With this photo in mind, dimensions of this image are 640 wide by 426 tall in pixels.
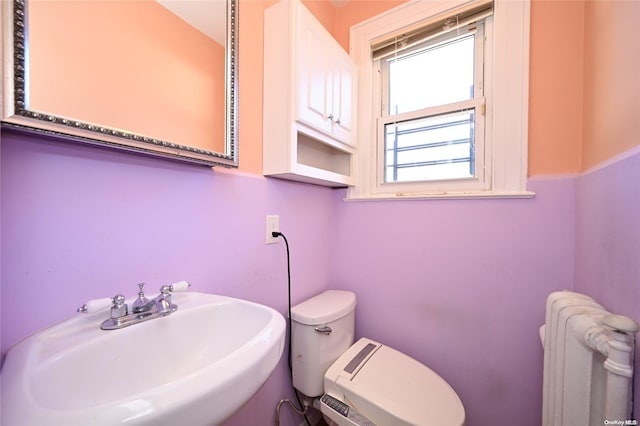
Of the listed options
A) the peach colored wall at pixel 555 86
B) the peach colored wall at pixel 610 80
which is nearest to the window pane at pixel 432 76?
the peach colored wall at pixel 555 86

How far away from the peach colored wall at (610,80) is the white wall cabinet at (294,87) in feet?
2.94

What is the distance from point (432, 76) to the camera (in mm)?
1249

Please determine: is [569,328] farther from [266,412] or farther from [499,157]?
[266,412]

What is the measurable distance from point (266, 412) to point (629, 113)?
1510mm

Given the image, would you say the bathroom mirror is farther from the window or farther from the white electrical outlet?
the window

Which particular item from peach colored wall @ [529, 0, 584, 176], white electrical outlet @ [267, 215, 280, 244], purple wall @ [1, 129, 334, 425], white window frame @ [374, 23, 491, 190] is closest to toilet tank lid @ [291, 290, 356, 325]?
purple wall @ [1, 129, 334, 425]

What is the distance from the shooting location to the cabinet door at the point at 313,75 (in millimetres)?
959

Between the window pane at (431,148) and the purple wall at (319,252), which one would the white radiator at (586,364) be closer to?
the purple wall at (319,252)

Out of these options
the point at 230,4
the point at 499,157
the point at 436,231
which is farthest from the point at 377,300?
the point at 230,4

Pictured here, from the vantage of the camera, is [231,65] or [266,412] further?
[266,412]

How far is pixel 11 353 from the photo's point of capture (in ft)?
Result: 1.47

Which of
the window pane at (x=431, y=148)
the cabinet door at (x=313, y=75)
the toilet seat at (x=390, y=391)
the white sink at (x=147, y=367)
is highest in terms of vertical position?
the cabinet door at (x=313, y=75)

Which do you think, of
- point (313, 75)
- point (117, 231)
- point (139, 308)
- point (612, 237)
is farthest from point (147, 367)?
point (612, 237)

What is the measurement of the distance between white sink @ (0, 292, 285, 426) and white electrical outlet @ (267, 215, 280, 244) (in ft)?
1.20
